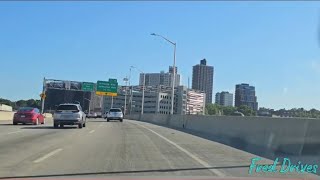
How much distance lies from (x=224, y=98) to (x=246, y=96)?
1866 inches

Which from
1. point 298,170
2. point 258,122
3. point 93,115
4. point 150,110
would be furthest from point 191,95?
point 298,170

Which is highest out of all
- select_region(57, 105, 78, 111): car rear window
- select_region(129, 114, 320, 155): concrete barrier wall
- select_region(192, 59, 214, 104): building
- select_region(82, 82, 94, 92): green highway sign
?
select_region(192, 59, 214, 104): building

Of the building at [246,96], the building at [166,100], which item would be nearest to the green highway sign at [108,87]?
the building at [166,100]

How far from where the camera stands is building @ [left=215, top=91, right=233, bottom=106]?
3734 inches

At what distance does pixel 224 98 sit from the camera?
317 ft

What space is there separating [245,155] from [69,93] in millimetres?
122073

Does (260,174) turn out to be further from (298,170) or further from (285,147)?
(285,147)

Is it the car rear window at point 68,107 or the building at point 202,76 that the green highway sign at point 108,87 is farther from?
the car rear window at point 68,107

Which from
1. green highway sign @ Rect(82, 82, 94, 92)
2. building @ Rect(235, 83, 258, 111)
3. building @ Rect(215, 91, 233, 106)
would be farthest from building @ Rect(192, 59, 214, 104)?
building @ Rect(235, 83, 258, 111)

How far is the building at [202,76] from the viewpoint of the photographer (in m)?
108

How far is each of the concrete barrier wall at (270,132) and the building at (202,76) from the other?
7314 centimetres

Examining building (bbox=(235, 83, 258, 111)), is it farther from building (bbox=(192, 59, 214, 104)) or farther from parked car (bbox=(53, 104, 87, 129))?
building (bbox=(192, 59, 214, 104))

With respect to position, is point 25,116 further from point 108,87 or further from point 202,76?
point 202,76

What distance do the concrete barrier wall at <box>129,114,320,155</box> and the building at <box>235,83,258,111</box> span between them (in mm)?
A: 14243
